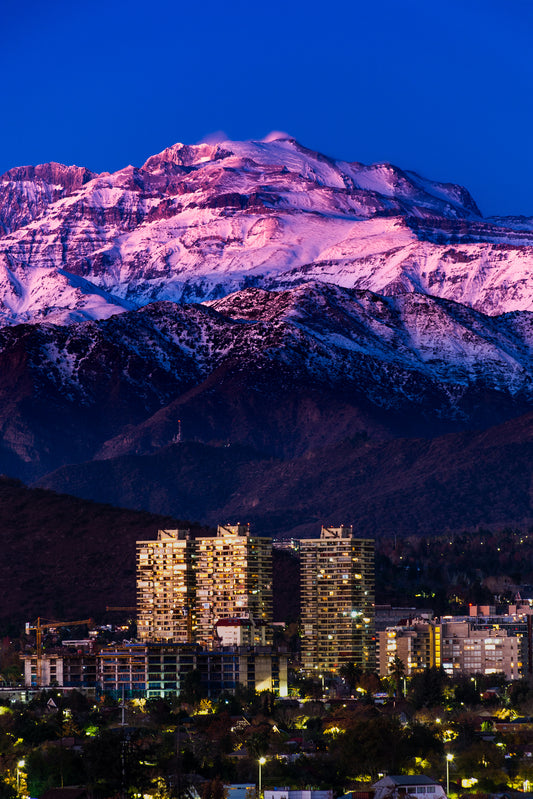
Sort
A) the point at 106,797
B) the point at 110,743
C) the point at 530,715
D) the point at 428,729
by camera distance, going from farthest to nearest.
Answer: the point at 530,715, the point at 428,729, the point at 110,743, the point at 106,797

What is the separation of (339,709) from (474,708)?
1313 cm

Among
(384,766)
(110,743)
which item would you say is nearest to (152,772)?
(110,743)

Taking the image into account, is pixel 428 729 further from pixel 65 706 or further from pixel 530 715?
pixel 65 706

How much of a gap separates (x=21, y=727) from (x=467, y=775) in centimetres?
4134

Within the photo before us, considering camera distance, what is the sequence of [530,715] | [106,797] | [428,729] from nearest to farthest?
[106,797]
[428,729]
[530,715]

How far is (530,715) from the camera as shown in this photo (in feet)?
612

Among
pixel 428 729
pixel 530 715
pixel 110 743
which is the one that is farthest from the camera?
pixel 530 715

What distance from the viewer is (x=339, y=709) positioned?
187 meters

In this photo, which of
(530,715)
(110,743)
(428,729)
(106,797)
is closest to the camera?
(106,797)

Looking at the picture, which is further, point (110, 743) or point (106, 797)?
point (110, 743)

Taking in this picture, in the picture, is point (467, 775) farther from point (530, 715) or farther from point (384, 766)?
point (530, 715)

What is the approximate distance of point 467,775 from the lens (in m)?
141

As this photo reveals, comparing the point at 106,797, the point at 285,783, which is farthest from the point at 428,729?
the point at 106,797

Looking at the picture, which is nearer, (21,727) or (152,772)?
(152,772)
